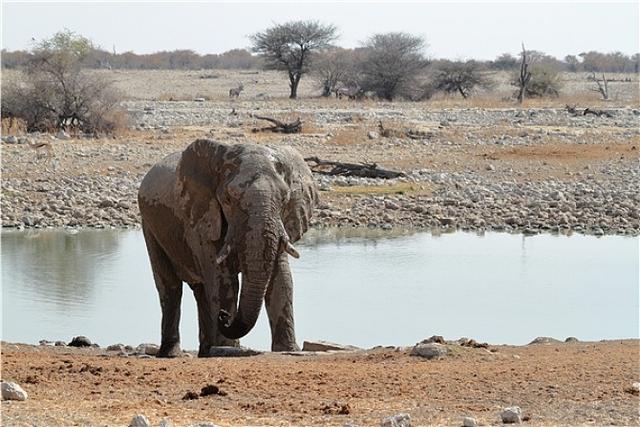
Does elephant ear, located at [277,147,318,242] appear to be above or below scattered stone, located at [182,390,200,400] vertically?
above

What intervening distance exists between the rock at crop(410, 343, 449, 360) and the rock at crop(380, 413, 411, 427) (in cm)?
208

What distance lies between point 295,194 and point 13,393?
3.47m

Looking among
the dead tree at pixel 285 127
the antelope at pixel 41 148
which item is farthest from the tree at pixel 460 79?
the antelope at pixel 41 148

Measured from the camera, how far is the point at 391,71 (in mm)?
53406

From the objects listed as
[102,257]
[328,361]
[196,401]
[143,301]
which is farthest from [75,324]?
[196,401]

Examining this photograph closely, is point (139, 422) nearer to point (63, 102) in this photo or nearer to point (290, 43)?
point (63, 102)

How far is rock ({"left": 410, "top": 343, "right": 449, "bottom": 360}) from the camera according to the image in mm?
8375

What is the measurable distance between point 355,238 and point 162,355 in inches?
356

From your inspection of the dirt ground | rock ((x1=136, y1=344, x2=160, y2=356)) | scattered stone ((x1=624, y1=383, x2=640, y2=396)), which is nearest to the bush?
rock ((x1=136, y1=344, x2=160, y2=356))

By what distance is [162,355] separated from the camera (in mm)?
10422

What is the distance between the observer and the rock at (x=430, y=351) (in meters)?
8.38

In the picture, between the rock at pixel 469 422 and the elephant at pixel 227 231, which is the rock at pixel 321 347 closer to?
the elephant at pixel 227 231

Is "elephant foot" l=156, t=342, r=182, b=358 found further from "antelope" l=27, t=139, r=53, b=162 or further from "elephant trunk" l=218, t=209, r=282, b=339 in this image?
"antelope" l=27, t=139, r=53, b=162

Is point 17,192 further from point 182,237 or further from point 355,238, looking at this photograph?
point 182,237
